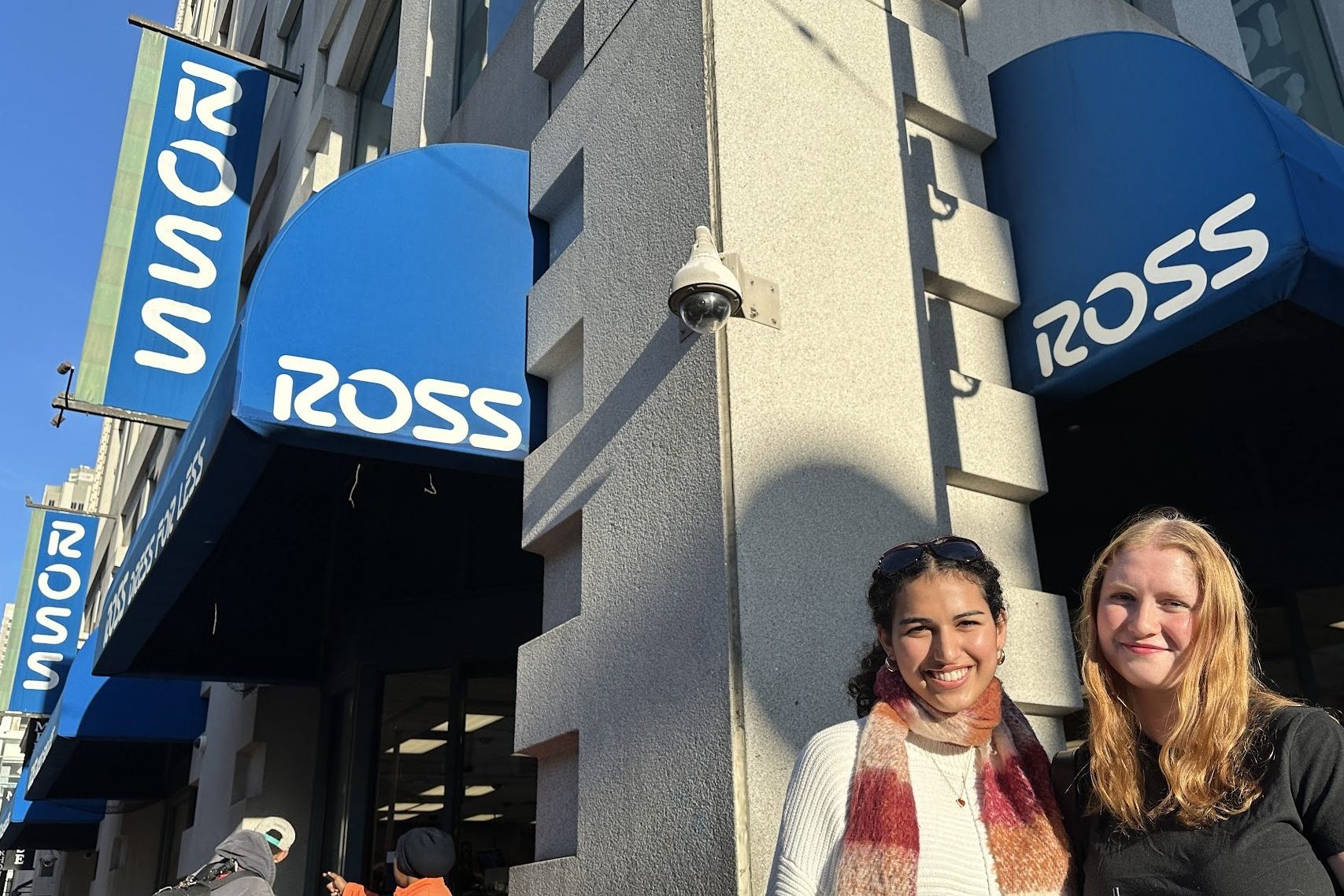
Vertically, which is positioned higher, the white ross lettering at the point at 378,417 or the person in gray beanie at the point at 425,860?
the white ross lettering at the point at 378,417

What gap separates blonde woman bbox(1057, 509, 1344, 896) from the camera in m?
1.86

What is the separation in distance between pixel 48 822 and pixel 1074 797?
2061 cm

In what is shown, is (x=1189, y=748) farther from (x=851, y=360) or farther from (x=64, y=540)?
(x=64, y=540)

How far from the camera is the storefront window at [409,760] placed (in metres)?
7.88

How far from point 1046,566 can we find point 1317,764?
219 inches

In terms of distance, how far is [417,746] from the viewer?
26.9 ft

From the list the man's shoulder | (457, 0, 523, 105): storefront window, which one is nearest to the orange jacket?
the man's shoulder

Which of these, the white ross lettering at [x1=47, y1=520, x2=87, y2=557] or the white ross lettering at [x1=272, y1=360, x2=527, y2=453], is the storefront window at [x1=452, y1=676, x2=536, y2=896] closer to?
the white ross lettering at [x1=272, y1=360, x2=527, y2=453]

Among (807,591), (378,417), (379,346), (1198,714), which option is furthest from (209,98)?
(1198,714)

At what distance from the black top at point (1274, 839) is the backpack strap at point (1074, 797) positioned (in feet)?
0.50

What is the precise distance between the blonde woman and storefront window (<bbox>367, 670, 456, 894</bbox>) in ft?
20.5

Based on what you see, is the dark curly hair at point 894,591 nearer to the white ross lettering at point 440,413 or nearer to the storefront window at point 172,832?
the white ross lettering at point 440,413

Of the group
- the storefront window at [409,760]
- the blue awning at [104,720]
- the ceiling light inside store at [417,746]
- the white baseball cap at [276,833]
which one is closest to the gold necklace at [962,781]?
the white baseball cap at [276,833]

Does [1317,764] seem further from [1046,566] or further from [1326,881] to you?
[1046,566]
